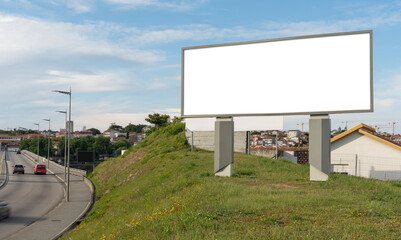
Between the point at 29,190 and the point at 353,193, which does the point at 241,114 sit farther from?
the point at 29,190

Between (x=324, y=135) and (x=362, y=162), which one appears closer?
(x=324, y=135)

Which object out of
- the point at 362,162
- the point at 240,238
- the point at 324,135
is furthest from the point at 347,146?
the point at 240,238

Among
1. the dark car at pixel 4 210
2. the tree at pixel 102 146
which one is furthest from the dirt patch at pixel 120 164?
the tree at pixel 102 146

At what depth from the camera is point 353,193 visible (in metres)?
16.0

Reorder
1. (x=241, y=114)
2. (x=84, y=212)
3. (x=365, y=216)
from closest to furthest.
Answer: (x=365, y=216) < (x=241, y=114) < (x=84, y=212)

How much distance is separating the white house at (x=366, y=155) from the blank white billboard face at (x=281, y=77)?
1400cm

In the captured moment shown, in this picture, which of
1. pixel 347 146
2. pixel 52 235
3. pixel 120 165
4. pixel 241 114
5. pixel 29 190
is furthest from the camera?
pixel 120 165

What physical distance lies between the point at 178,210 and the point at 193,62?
11179 millimetres

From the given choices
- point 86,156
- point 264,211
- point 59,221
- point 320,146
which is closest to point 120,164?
point 86,156

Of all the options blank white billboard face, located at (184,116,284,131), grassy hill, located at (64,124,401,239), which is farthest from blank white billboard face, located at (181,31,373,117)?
grassy hill, located at (64,124,401,239)

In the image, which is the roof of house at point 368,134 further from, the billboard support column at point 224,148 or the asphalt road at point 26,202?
the asphalt road at point 26,202

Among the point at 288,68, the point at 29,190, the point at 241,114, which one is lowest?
the point at 29,190

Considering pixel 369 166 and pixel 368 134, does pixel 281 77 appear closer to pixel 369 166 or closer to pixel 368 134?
pixel 369 166

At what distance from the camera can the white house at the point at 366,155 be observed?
32.0 meters
